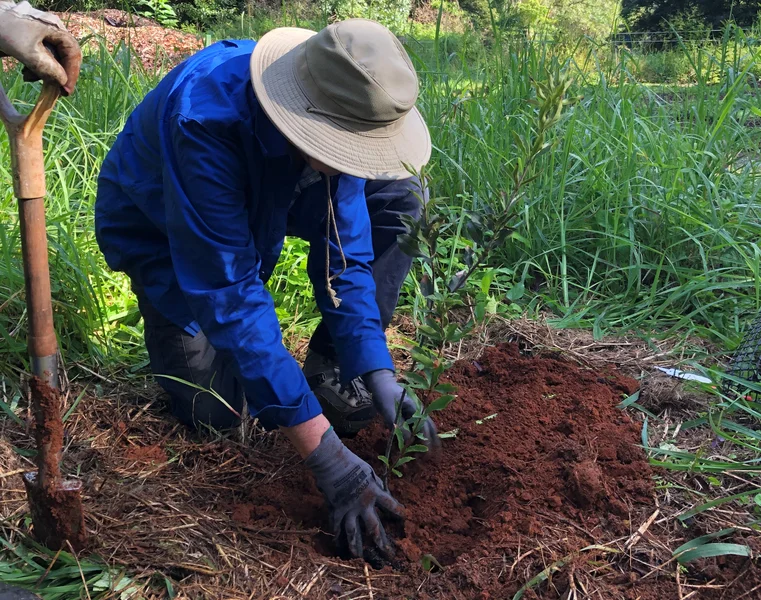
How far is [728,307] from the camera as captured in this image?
2.64 metres

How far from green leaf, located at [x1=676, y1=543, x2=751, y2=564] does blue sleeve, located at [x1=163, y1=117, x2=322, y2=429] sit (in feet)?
3.08

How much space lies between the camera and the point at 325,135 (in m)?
1.50

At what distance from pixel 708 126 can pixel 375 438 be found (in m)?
2.51

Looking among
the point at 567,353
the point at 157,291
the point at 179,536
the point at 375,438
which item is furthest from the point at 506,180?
the point at 179,536

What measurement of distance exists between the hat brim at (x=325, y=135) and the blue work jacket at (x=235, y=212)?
138 millimetres

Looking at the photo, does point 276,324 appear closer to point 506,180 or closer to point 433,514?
point 433,514

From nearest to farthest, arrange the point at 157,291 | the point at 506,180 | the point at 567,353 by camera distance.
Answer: the point at 157,291 < the point at 567,353 < the point at 506,180

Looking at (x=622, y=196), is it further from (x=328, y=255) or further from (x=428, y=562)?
(x=428, y=562)

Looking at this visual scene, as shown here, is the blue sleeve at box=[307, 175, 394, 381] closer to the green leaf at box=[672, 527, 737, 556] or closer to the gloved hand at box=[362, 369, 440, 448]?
the gloved hand at box=[362, 369, 440, 448]

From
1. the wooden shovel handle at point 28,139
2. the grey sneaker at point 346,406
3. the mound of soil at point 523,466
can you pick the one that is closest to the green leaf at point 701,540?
the mound of soil at point 523,466

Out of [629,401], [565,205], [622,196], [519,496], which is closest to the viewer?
[519,496]

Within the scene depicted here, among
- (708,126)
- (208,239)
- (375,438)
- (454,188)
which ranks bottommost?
(375,438)

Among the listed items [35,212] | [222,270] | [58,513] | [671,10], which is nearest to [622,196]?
[222,270]

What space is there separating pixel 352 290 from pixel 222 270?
48cm
